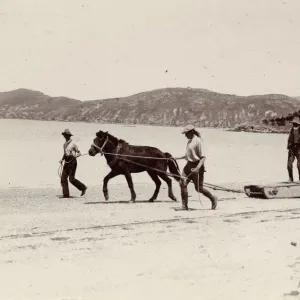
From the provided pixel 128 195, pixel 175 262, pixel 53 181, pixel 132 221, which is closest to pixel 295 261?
pixel 175 262

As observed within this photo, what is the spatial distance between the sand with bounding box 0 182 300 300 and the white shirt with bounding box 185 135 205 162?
3.86ft

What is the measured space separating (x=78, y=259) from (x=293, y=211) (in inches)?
240

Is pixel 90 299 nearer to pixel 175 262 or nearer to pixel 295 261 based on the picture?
pixel 175 262

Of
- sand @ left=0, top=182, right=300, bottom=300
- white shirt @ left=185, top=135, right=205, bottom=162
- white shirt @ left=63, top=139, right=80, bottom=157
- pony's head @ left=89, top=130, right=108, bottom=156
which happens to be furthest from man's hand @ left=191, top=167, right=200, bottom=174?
white shirt @ left=63, top=139, right=80, bottom=157

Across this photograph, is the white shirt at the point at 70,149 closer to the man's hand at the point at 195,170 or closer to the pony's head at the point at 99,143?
the pony's head at the point at 99,143

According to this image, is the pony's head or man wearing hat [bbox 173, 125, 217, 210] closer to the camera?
man wearing hat [bbox 173, 125, 217, 210]

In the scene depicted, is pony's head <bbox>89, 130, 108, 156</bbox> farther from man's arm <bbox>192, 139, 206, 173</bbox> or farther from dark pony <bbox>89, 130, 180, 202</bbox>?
man's arm <bbox>192, 139, 206, 173</bbox>

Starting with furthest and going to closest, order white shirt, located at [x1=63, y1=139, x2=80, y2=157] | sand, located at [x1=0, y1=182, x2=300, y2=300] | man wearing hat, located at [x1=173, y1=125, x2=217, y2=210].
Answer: white shirt, located at [x1=63, y1=139, x2=80, y2=157], man wearing hat, located at [x1=173, y1=125, x2=217, y2=210], sand, located at [x1=0, y1=182, x2=300, y2=300]

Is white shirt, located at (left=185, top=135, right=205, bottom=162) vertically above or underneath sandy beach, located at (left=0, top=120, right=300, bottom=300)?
above

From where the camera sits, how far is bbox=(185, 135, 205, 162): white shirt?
12445 millimetres

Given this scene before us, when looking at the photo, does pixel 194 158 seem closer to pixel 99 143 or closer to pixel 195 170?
pixel 195 170

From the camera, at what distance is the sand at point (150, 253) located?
6602mm

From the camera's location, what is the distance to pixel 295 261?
7828mm

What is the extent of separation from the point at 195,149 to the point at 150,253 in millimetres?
4631
